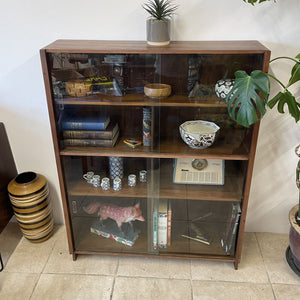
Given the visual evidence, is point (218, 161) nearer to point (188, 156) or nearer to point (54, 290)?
point (188, 156)

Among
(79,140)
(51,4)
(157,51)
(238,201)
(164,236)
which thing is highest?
(51,4)

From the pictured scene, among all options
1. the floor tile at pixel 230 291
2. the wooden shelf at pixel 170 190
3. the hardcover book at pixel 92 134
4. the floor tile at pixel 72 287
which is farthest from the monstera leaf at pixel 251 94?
the floor tile at pixel 72 287

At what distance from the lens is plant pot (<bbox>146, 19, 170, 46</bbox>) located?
55.7 inches

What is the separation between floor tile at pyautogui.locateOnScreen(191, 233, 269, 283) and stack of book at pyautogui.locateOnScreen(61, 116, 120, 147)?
909 millimetres

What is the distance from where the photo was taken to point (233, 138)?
1601 mm

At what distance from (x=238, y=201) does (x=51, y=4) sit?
1412 mm

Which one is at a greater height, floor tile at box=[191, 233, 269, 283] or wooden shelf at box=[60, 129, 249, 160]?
wooden shelf at box=[60, 129, 249, 160]

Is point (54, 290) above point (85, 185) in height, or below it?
below

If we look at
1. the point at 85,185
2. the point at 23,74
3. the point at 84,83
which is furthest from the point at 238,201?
the point at 23,74

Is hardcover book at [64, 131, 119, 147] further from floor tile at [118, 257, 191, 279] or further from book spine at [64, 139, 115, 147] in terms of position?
floor tile at [118, 257, 191, 279]

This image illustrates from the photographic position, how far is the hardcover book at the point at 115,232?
188 centimetres

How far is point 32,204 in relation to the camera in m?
1.85

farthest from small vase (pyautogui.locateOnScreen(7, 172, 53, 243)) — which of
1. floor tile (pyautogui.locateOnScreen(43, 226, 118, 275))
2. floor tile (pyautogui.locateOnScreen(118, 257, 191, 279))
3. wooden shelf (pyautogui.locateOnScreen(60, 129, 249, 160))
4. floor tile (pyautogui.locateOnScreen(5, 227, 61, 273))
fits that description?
floor tile (pyautogui.locateOnScreen(118, 257, 191, 279))

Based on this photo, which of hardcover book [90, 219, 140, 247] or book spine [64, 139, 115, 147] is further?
hardcover book [90, 219, 140, 247]
